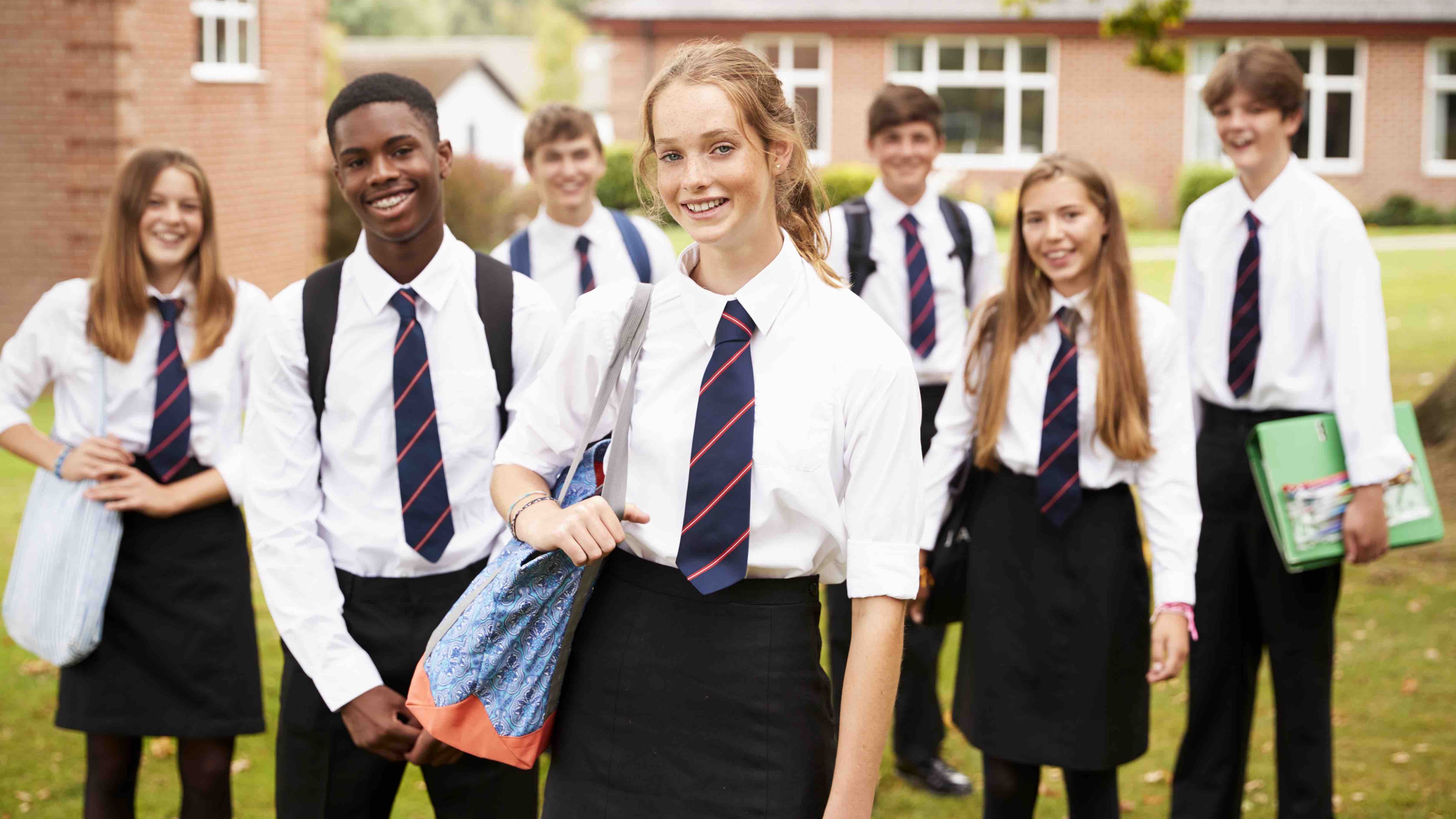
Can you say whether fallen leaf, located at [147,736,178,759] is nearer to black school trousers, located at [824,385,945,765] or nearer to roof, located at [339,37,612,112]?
black school trousers, located at [824,385,945,765]

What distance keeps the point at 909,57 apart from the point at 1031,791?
2556cm

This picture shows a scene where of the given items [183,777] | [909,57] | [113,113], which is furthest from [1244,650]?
[909,57]

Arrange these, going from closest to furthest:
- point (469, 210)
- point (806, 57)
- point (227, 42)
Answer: point (227, 42) → point (469, 210) → point (806, 57)

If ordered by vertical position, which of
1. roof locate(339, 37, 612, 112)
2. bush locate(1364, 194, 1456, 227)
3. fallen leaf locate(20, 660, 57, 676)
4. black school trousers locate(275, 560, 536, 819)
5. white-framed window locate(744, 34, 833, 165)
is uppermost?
roof locate(339, 37, 612, 112)

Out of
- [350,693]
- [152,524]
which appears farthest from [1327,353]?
[152,524]

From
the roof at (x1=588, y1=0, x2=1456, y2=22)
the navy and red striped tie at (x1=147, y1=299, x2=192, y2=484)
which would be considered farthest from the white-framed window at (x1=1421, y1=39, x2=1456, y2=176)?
the navy and red striped tie at (x1=147, y1=299, x2=192, y2=484)

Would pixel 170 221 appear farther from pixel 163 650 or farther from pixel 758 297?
pixel 758 297

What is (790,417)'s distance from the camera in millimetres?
2396

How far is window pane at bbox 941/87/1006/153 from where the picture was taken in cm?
2762

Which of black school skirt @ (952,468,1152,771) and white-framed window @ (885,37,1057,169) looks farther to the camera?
white-framed window @ (885,37,1057,169)

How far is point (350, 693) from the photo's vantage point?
3.01 m

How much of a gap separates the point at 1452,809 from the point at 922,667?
193 cm

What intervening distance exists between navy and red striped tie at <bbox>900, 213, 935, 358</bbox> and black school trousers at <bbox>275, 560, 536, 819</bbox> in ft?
8.66

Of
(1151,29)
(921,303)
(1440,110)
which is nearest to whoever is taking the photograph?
(921,303)
